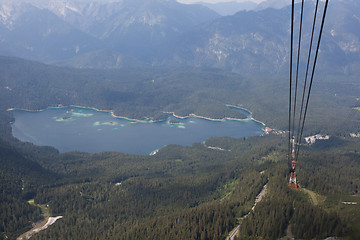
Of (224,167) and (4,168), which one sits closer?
(4,168)

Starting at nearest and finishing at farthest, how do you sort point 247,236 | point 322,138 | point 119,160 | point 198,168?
point 247,236, point 198,168, point 119,160, point 322,138

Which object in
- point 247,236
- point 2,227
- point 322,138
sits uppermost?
point 322,138

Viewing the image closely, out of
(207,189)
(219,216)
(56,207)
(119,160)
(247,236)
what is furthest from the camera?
(119,160)

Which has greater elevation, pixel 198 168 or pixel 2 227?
pixel 198 168

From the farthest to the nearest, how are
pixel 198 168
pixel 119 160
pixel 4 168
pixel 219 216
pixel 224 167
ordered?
1. pixel 119 160
2. pixel 198 168
3. pixel 224 167
4. pixel 4 168
5. pixel 219 216

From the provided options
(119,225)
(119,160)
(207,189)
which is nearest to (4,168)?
(119,160)

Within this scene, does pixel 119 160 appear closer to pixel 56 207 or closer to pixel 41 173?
pixel 41 173

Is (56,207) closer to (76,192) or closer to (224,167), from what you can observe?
(76,192)

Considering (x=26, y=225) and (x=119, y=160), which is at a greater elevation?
(x=119, y=160)

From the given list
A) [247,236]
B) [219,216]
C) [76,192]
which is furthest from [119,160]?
[247,236]
